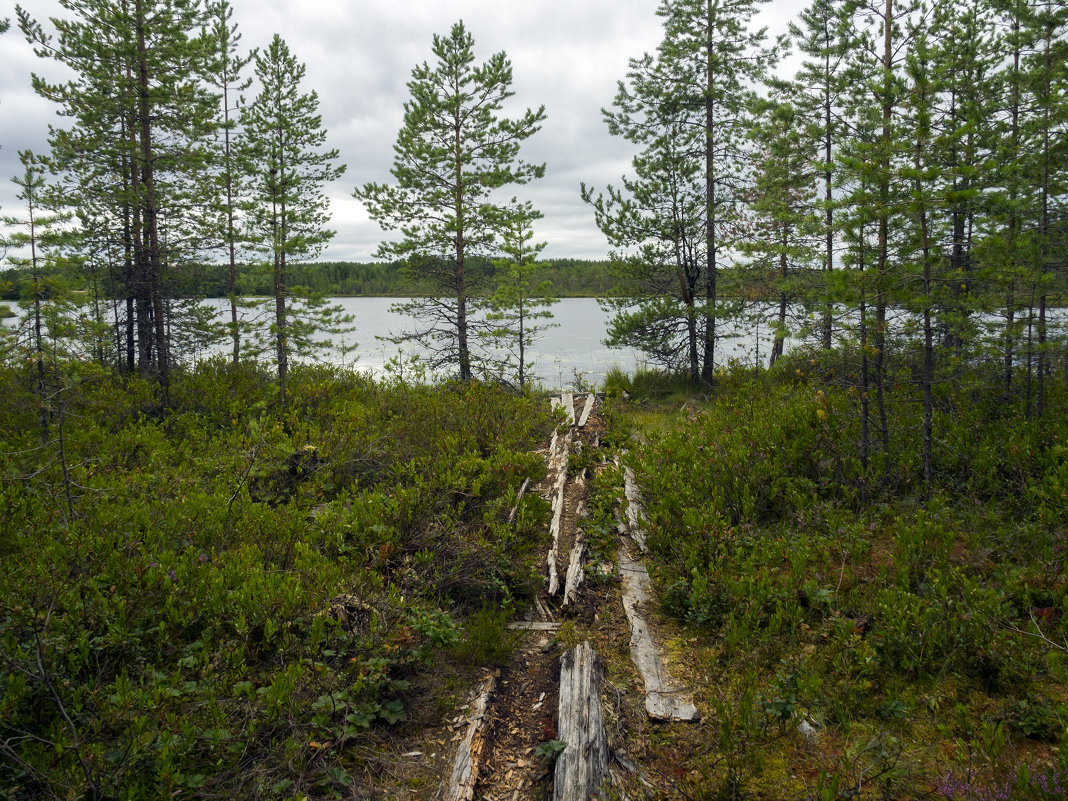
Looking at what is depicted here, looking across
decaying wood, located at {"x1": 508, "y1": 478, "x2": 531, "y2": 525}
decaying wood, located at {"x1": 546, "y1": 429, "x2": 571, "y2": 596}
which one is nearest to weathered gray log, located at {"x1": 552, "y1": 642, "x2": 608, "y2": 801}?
decaying wood, located at {"x1": 546, "y1": 429, "x2": 571, "y2": 596}

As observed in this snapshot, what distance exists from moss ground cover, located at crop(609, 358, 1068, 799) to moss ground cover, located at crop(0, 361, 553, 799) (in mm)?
1881

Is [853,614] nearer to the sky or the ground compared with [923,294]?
nearer to the ground

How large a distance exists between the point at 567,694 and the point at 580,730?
0.38 meters

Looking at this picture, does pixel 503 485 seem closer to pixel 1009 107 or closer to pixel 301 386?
pixel 301 386

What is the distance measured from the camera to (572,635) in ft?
16.1

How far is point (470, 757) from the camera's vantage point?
3561mm

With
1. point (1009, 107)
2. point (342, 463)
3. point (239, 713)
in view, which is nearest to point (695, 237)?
point (1009, 107)

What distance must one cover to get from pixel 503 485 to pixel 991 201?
6.98 m

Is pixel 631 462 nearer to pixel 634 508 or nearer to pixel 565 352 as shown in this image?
pixel 634 508

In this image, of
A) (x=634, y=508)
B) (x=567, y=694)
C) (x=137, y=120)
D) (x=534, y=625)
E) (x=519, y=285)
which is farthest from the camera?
(x=519, y=285)

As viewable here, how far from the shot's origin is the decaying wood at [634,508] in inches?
269

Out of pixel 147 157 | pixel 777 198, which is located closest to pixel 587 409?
pixel 777 198

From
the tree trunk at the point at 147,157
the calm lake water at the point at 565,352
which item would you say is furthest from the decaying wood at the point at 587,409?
the tree trunk at the point at 147,157

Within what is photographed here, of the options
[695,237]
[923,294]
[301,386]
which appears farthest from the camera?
[695,237]
